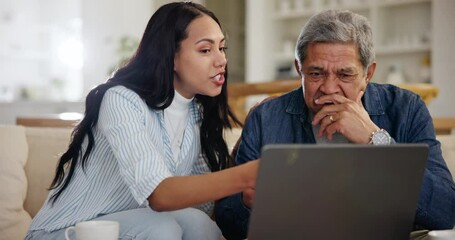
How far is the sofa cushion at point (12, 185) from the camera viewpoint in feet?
6.28

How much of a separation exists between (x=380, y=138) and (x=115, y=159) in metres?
0.66

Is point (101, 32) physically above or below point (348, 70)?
above

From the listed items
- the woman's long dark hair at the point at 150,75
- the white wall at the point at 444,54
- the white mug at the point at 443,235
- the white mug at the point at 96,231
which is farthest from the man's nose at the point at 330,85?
the white wall at the point at 444,54

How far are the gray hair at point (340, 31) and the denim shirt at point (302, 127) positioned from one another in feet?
0.42

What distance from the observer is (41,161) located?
2051 mm

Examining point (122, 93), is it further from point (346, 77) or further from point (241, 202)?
point (346, 77)

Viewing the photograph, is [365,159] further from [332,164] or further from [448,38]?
[448,38]

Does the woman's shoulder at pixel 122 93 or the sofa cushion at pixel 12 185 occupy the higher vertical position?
the woman's shoulder at pixel 122 93

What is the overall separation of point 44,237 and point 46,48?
235 inches

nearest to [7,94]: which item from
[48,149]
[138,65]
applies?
[48,149]

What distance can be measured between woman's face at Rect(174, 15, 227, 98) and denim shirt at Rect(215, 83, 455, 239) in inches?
5.6

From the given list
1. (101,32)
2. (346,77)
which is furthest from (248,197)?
(101,32)

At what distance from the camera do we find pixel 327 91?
153cm

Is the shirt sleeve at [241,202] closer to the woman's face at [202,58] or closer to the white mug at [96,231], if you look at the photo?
the woman's face at [202,58]
